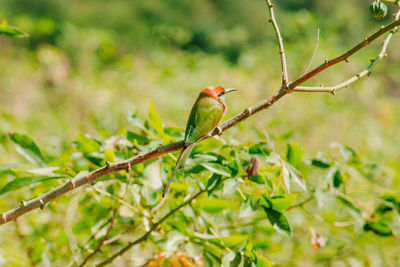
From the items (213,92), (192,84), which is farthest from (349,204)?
(192,84)

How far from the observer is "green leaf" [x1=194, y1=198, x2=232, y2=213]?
0.92 meters

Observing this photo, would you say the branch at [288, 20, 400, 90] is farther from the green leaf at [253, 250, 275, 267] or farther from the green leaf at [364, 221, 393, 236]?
the green leaf at [364, 221, 393, 236]

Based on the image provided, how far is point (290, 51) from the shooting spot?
4023 millimetres

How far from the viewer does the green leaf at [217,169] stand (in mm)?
844

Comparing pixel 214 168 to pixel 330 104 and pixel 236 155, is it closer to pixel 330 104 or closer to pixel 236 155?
pixel 236 155

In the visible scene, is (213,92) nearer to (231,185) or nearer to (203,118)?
(203,118)

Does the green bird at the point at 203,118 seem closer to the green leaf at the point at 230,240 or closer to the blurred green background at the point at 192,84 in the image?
the green leaf at the point at 230,240

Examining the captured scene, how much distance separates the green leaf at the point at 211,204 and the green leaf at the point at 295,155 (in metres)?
0.17

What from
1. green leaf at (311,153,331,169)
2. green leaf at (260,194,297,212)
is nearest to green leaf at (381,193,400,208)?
green leaf at (311,153,331,169)

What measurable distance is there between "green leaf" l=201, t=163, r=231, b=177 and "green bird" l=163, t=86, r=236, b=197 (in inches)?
2.5

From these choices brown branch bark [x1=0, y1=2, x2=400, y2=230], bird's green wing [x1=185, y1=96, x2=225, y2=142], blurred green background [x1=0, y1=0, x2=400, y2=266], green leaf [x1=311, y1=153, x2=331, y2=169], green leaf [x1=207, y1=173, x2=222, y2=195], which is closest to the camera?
brown branch bark [x1=0, y1=2, x2=400, y2=230]

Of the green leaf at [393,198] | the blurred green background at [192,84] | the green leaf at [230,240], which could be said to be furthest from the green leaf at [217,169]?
the blurred green background at [192,84]

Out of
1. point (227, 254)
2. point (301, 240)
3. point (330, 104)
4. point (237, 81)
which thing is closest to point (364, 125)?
point (330, 104)

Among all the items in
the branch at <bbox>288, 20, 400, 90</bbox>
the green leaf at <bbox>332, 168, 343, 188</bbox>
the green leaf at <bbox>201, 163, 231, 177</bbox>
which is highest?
the branch at <bbox>288, 20, 400, 90</bbox>
